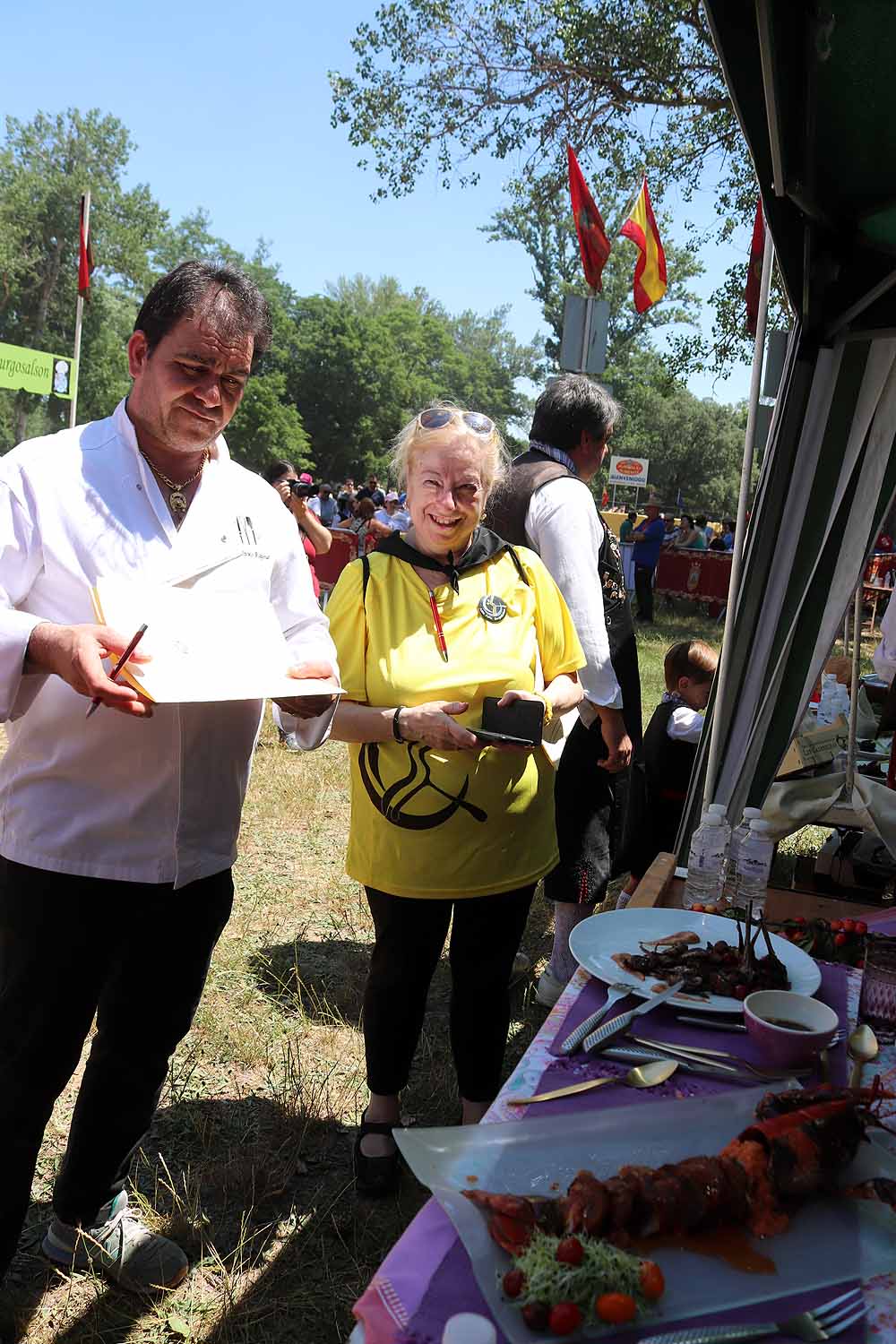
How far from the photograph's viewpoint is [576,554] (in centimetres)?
318

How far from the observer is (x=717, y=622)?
16.7 metres

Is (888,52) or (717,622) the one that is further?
(717,622)

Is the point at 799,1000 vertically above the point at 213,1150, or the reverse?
the point at 799,1000

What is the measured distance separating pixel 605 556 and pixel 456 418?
3.44 feet

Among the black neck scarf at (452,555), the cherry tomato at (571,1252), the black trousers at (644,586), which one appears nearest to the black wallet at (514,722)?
the black neck scarf at (452,555)

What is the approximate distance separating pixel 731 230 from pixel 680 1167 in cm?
1648

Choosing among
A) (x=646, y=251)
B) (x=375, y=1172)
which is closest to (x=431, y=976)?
(x=375, y=1172)

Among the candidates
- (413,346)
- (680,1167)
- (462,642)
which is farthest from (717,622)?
(413,346)

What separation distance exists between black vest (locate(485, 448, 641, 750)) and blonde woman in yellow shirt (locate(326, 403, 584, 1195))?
579 mm

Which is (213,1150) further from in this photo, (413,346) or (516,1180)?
(413,346)

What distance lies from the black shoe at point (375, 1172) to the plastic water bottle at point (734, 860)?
1.12 m

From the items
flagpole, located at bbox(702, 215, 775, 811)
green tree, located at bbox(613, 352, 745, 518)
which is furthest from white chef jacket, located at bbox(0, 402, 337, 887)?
green tree, located at bbox(613, 352, 745, 518)

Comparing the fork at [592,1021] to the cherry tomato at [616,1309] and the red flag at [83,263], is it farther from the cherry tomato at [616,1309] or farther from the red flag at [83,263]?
the red flag at [83,263]

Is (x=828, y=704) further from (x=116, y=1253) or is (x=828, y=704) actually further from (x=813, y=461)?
(x=116, y=1253)
